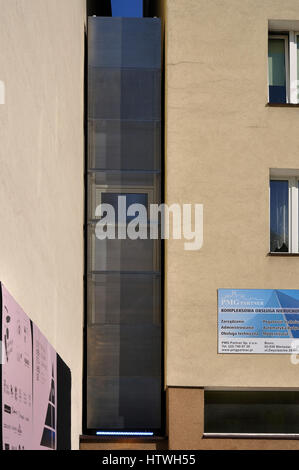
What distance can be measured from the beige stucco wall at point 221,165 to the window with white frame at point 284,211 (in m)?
0.34

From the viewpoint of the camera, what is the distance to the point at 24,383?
5.19 m

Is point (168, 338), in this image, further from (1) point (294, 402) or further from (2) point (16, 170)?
(2) point (16, 170)

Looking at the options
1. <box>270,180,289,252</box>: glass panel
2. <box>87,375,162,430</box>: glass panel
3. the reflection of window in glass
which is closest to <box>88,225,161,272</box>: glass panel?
the reflection of window in glass

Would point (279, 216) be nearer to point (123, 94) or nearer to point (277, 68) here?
point (277, 68)

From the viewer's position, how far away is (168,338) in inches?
488

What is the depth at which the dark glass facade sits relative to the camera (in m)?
12.9

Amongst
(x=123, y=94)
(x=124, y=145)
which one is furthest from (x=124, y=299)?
(x=123, y=94)

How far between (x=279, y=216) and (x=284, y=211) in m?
0.14

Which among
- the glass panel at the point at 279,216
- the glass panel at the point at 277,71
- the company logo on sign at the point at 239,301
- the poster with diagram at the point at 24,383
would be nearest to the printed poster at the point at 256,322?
the company logo on sign at the point at 239,301

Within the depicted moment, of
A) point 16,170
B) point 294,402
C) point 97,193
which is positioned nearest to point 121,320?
point 97,193

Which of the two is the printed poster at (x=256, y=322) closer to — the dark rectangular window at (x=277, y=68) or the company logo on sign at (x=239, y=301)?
the company logo on sign at (x=239, y=301)

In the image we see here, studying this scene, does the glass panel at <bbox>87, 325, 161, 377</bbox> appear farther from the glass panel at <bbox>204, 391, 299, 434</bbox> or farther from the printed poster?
the printed poster

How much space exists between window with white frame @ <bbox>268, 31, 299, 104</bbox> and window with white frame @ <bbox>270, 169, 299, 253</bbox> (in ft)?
4.77
